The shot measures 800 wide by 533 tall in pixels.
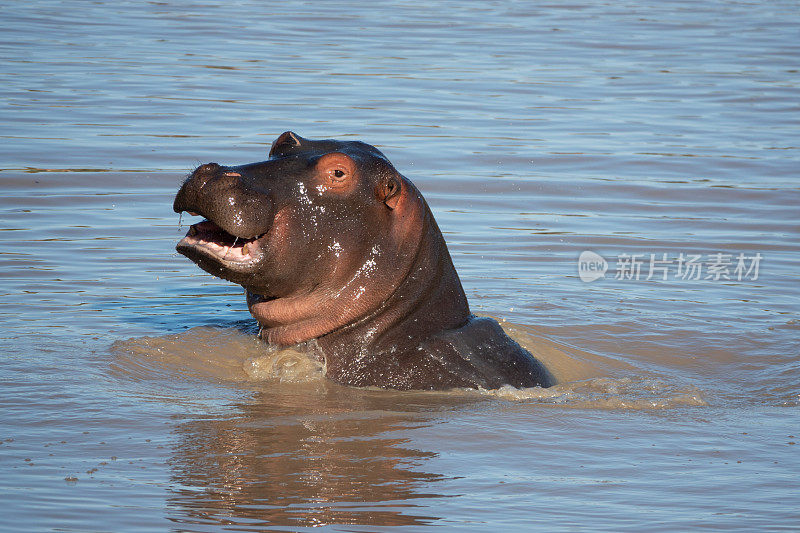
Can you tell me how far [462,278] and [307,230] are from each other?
408 cm

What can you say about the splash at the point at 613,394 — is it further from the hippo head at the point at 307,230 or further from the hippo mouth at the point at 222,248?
the hippo mouth at the point at 222,248

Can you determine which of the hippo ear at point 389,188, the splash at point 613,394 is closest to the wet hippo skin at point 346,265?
the hippo ear at point 389,188

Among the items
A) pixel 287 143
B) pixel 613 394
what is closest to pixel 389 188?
pixel 287 143

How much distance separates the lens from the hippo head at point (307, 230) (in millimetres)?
6230

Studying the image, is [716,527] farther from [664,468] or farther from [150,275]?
[150,275]

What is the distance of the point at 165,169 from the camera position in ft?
44.1

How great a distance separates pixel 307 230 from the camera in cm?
643

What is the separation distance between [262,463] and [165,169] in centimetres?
823

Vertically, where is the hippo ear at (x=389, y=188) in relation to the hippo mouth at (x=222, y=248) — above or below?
above

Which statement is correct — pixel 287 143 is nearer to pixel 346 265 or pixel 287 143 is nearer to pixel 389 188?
pixel 389 188

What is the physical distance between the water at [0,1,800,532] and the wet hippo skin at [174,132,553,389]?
0.57 ft

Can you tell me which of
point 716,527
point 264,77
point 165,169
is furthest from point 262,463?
point 264,77

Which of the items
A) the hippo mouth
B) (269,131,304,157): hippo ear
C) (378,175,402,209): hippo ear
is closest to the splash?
(378,175,402,209): hippo ear

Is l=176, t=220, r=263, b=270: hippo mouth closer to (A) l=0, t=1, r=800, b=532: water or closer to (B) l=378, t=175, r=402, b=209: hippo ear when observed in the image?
(B) l=378, t=175, r=402, b=209: hippo ear
